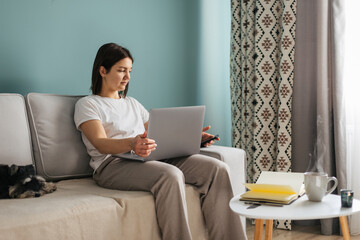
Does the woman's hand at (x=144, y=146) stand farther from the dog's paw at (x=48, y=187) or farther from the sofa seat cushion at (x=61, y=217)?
the dog's paw at (x=48, y=187)

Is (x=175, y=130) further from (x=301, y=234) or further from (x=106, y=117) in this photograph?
(x=301, y=234)

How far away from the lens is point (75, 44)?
2.43 m

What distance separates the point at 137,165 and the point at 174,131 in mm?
216

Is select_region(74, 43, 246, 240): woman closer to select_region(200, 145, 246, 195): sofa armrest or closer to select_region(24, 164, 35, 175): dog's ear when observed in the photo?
select_region(200, 145, 246, 195): sofa armrest

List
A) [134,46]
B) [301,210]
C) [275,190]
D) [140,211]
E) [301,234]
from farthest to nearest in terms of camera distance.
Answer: [134,46] < [301,234] < [140,211] < [275,190] < [301,210]

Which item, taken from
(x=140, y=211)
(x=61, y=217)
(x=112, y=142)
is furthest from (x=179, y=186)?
(x=61, y=217)

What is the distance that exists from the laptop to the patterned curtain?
2.84 ft

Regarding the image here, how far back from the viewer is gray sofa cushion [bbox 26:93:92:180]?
6.61 feet

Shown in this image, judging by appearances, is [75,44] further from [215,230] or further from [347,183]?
[347,183]

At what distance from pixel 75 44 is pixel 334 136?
5.18ft

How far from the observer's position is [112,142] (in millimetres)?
1857

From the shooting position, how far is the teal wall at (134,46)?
87.6 inches

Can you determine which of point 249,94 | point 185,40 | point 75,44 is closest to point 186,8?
point 185,40

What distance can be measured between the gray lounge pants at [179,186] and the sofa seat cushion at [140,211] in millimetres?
27
